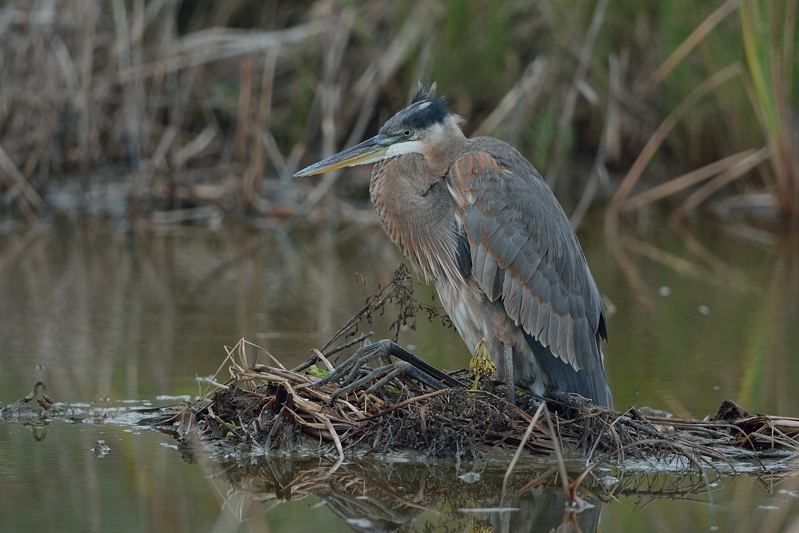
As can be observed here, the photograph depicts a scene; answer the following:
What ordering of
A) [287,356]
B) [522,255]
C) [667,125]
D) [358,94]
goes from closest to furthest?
1. [522,255]
2. [287,356]
3. [667,125]
4. [358,94]

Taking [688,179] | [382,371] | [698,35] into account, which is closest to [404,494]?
[382,371]

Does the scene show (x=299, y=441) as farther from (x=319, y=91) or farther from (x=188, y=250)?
(x=319, y=91)

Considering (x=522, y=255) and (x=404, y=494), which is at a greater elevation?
(x=522, y=255)

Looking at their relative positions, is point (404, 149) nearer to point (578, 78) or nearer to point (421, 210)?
point (421, 210)

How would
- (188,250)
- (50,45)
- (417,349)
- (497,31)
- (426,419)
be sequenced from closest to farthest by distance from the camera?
(426,419)
(417,349)
(188,250)
(50,45)
(497,31)

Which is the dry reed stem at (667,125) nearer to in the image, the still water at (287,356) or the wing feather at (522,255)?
the still water at (287,356)

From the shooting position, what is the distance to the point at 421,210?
201 inches

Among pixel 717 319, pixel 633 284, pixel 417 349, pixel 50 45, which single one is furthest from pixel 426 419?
pixel 50 45

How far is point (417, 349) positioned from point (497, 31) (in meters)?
4.62

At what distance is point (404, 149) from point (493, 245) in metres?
0.61

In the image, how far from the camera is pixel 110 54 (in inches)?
392

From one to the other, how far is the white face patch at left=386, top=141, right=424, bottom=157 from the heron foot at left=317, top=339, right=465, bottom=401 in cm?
91

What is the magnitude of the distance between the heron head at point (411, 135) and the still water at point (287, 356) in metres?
0.60

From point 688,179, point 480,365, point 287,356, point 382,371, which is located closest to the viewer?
point 382,371
